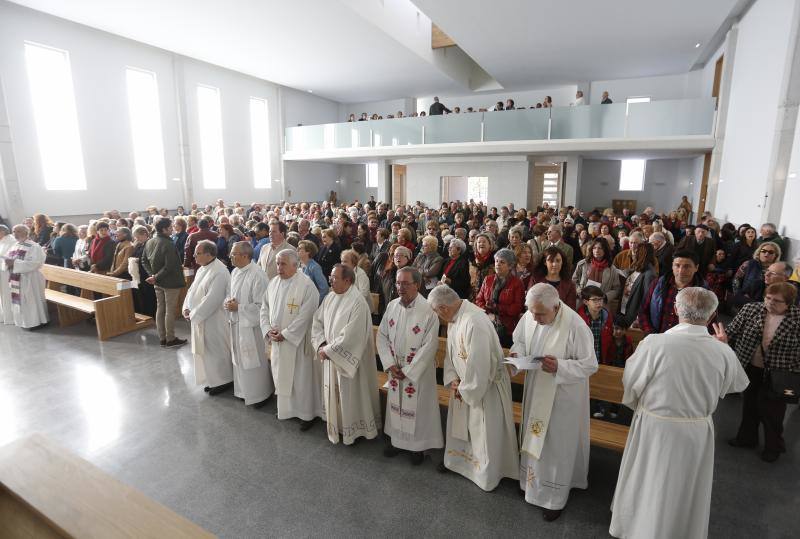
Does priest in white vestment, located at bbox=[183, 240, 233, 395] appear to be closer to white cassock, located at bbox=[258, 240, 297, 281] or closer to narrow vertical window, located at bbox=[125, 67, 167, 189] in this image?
white cassock, located at bbox=[258, 240, 297, 281]

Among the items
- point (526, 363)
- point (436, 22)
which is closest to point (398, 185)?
point (436, 22)

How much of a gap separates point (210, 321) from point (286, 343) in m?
1.29

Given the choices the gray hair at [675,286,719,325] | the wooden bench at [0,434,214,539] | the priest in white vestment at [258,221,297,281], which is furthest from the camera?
the priest in white vestment at [258,221,297,281]

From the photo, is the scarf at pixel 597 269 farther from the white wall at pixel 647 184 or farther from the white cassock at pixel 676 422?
the white wall at pixel 647 184

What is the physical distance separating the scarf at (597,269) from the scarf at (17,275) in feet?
28.1

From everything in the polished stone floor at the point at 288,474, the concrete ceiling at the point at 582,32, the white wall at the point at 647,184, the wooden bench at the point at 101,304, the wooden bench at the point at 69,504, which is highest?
the concrete ceiling at the point at 582,32

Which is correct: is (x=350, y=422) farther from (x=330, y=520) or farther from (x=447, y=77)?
(x=447, y=77)

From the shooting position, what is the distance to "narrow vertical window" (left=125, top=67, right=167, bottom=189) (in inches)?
599

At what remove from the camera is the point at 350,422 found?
13.3ft

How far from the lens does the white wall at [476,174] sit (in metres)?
17.3

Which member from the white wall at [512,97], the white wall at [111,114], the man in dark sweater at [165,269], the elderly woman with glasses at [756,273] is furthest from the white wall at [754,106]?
the white wall at [111,114]

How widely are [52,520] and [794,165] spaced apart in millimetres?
10422

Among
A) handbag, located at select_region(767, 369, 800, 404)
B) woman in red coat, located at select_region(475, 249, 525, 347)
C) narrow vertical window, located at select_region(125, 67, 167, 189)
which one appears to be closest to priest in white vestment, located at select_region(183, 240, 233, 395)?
woman in red coat, located at select_region(475, 249, 525, 347)

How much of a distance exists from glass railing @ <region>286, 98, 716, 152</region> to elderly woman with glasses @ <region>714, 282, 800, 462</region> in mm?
11067
